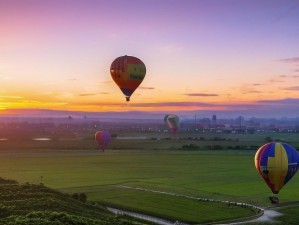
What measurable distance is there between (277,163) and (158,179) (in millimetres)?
27006

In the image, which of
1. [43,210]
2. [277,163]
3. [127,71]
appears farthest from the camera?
[127,71]

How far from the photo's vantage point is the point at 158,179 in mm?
66438

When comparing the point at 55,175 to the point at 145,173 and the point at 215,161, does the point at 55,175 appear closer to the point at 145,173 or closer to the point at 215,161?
the point at 145,173

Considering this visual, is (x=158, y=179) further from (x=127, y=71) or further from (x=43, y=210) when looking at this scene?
(x=43, y=210)

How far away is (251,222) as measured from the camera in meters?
38.8

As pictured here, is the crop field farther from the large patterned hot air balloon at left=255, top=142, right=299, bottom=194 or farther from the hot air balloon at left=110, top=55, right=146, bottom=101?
the hot air balloon at left=110, top=55, right=146, bottom=101

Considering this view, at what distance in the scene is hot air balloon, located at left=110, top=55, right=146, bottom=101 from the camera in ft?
174

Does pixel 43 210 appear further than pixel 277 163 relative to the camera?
No

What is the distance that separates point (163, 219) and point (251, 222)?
739 cm

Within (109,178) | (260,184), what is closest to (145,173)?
(109,178)

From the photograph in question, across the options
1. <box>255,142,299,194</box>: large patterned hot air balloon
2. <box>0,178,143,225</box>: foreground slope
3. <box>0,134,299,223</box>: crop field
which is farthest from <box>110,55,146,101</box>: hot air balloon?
<box>255,142,299,194</box>: large patterned hot air balloon

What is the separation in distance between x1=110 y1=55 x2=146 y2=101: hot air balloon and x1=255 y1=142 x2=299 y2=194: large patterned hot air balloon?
17.4 meters

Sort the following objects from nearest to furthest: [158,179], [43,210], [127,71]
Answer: [43,210] → [127,71] → [158,179]

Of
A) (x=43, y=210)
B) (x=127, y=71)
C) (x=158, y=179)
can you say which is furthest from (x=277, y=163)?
(x=158, y=179)
